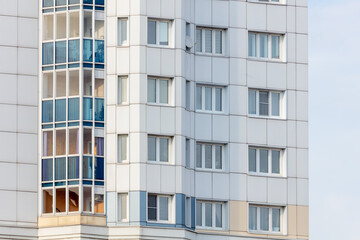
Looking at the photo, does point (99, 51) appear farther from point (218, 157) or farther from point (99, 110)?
point (218, 157)

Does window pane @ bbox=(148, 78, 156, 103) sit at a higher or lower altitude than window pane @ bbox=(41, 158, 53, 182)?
higher

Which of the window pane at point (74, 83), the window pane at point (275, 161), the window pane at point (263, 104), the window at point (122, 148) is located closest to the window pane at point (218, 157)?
the window pane at point (275, 161)

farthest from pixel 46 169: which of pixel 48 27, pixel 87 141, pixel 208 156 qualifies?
pixel 208 156

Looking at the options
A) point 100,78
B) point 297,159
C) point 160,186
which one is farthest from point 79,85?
point 297,159

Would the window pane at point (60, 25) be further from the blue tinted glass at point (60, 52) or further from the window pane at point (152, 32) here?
the window pane at point (152, 32)

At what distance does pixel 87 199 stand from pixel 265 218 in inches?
423

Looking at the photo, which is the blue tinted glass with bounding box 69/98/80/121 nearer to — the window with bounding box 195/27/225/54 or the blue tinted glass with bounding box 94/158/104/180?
the blue tinted glass with bounding box 94/158/104/180

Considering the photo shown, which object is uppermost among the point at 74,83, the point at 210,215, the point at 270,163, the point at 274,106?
the point at 74,83

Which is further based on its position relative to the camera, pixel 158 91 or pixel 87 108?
pixel 158 91

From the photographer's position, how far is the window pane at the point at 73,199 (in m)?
76.4

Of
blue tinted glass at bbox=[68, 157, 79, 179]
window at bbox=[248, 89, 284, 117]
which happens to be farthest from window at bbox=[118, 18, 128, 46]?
window at bbox=[248, 89, 284, 117]

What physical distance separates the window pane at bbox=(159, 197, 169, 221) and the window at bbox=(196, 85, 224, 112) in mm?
6200

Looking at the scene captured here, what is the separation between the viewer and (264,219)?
80.9 metres

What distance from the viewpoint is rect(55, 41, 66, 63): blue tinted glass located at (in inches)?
3071
